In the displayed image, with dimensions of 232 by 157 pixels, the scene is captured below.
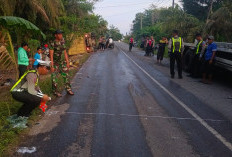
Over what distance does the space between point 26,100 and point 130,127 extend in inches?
81.2

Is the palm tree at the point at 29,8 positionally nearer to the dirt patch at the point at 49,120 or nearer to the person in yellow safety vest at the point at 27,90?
the dirt patch at the point at 49,120

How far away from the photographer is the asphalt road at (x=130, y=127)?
4.12m

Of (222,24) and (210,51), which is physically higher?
(222,24)

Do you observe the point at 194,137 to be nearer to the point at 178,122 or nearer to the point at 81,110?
the point at 178,122

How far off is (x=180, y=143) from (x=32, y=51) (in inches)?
378

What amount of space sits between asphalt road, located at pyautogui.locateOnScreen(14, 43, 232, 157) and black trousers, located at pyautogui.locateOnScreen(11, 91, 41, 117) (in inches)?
14.0

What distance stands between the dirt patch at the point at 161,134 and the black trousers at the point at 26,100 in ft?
7.20

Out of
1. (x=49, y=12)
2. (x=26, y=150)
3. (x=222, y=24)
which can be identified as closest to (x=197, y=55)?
(x=49, y=12)

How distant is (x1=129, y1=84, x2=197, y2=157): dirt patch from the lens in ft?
13.5

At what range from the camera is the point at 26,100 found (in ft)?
16.5

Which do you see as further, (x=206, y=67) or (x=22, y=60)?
(x=206, y=67)

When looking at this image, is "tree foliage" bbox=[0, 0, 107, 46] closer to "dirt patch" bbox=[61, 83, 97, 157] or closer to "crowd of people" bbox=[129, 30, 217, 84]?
"dirt patch" bbox=[61, 83, 97, 157]

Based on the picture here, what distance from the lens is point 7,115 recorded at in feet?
18.2

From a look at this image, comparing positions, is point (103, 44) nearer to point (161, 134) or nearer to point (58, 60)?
point (58, 60)
